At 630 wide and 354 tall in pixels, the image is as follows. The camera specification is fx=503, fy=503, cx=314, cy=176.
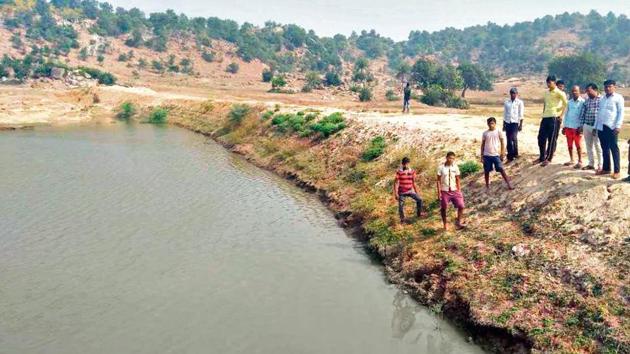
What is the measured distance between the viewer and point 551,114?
1852 centimetres

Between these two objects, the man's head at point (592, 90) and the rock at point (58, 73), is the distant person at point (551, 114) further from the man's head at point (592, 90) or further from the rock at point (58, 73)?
the rock at point (58, 73)

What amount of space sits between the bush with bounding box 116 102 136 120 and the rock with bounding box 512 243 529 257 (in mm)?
65912

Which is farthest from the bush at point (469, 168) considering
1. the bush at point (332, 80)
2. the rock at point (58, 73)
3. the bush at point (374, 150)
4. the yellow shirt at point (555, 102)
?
the rock at point (58, 73)

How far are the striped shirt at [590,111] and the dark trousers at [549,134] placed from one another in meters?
1.52

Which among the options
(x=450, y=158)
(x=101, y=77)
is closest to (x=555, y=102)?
(x=450, y=158)

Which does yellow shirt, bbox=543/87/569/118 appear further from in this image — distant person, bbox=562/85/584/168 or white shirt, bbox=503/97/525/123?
white shirt, bbox=503/97/525/123

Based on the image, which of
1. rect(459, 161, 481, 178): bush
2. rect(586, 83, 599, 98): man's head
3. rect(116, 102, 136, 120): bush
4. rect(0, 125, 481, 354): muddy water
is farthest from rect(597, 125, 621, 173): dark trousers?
rect(116, 102, 136, 120): bush

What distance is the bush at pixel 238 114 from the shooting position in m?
52.9

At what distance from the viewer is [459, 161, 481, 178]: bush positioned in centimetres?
2214

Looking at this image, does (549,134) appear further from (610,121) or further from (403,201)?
(403,201)

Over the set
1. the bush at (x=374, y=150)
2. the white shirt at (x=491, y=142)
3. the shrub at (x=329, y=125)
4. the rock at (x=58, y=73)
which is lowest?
the bush at (x=374, y=150)

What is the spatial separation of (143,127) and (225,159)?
2601cm

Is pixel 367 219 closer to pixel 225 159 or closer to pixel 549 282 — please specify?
pixel 549 282

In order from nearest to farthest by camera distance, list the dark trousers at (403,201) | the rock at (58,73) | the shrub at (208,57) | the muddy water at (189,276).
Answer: the muddy water at (189,276) < the dark trousers at (403,201) < the rock at (58,73) < the shrub at (208,57)
